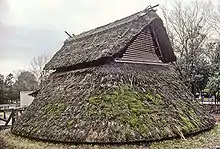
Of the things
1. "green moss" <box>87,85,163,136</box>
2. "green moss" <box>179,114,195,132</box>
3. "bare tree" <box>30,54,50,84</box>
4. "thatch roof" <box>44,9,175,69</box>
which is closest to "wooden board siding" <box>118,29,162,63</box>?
"thatch roof" <box>44,9,175,69</box>

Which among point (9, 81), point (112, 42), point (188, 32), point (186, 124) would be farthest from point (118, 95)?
point (9, 81)

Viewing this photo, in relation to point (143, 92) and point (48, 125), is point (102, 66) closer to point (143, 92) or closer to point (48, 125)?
point (143, 92)

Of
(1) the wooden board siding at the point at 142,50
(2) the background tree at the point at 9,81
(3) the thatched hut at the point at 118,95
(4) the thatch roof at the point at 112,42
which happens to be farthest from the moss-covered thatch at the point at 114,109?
(2) the background tree at the point at 9,81

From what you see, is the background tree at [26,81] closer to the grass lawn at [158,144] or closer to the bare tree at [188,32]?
the bare tree at [188,32]

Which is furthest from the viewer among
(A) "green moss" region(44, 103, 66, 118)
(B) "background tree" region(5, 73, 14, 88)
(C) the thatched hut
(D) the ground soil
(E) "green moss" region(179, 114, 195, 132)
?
(B) "background tree" region(5, 73, 14, 88)

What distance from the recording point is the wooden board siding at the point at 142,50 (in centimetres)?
1081

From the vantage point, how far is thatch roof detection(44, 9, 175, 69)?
33.9 ft

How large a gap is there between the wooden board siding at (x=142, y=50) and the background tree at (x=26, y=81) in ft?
114

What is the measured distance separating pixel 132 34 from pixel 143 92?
243 cm

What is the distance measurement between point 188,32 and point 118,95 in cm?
1835

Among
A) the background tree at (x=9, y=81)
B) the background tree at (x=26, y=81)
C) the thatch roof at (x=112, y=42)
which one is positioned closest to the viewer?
the thatch roof at (x=112, y=42)

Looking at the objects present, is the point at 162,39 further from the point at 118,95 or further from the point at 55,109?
the point at 55,109

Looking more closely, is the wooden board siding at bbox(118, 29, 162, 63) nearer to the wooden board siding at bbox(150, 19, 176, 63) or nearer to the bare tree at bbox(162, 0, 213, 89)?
the wooden board siding at bbox(150, 19, 176, 63)

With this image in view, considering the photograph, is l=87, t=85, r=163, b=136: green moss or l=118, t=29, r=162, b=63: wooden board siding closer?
l=87, t=85, r=163, b=136: green moss
